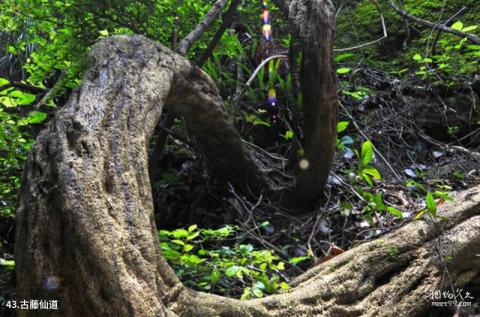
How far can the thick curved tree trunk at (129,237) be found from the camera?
4.33ft

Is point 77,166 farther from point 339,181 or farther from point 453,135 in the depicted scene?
point 453,135

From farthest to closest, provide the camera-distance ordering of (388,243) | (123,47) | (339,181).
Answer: (339,181)
(388,243)
(123,47)

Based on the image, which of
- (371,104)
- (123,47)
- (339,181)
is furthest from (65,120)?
(371,104)

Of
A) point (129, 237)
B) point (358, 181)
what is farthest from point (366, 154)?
point (129, 237)

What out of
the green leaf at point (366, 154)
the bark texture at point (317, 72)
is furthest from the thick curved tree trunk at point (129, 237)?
the bark texture at point (317, 72)

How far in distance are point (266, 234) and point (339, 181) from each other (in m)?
0.75

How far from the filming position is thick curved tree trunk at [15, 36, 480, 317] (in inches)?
51.9

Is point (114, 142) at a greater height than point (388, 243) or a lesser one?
greater

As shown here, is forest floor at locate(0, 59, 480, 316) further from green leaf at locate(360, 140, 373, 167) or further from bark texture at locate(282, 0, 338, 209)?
bark texture at locate(282, 0, 338, 209)

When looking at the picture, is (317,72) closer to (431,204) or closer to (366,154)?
(366,154)

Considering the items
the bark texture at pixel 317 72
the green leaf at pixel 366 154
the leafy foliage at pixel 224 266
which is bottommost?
the leafy foliage at pixel 224 266

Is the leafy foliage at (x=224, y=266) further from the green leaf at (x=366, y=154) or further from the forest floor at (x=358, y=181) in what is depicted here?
the green leaf at (x=366, y=154)

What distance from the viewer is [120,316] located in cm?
129

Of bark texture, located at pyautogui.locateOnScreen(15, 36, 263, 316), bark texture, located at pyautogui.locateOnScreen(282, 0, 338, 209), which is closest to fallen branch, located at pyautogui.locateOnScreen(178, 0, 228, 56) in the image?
bark texture, located at pyautogui.locateOnScreen(282, 0, 338, 209)
